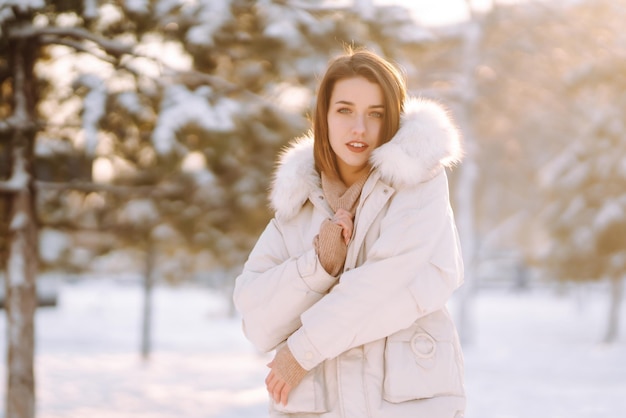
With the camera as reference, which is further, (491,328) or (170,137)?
(491,328)

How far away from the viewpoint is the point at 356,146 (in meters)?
2.38

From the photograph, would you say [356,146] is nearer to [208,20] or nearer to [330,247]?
[330,247]

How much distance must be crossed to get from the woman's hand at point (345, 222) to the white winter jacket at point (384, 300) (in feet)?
0.08

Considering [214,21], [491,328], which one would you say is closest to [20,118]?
[214,21]

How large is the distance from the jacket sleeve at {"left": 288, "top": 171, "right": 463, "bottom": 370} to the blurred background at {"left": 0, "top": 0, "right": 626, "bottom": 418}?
3222 millimetres

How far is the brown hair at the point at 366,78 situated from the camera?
2330 millimetres

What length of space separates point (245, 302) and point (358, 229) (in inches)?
16.7

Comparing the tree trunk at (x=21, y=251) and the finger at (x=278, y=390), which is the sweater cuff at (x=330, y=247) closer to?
the finger at (x=278, y=390)

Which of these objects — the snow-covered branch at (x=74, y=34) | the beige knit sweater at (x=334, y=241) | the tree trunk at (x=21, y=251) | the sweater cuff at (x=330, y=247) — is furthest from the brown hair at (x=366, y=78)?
the tree trunk at (x=21, y=251)

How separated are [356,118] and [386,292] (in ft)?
1.82

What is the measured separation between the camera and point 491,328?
21141 mm

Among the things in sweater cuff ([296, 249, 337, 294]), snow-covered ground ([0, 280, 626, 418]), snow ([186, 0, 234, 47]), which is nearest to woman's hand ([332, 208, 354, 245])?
sweater cuff ([296, 249, 337, 294])

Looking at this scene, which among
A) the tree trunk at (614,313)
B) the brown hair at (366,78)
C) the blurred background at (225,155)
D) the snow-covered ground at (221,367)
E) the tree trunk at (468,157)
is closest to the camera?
the brown hair at (366,78)

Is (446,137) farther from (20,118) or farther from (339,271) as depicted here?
(20,118)
